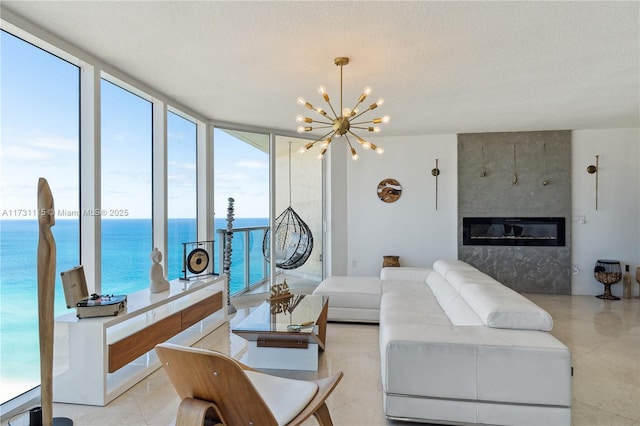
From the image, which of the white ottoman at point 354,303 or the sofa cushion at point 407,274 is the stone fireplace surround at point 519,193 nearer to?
the sofa cushion at point 407,274

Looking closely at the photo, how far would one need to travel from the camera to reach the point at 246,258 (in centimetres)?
575

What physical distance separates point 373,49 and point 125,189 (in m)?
2.62

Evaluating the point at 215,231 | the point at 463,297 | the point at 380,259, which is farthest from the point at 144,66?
the point at 380,259

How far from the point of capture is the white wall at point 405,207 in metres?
6.14

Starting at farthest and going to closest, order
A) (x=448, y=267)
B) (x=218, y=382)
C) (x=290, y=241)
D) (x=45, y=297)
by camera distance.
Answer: (x=290, y=241)
(x=448, y=267)
(x=45, y=297)
(x=218, y=382)

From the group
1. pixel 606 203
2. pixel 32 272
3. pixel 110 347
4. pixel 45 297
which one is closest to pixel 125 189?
pixel 32 272

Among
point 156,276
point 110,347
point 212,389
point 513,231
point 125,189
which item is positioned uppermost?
point 125,189

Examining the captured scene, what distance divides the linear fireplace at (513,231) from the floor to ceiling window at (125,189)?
4.72m

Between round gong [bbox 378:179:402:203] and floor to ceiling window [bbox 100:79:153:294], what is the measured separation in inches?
143

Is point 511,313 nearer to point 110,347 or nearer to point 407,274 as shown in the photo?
point 407,274

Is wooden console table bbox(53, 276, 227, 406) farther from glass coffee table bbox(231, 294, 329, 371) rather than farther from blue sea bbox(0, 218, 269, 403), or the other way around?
glass coffee table bbox(231, 294, 329, 371)

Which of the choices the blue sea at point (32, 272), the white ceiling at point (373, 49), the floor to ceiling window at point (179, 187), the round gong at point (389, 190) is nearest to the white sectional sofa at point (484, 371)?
the white ceiling at point (373, 49)

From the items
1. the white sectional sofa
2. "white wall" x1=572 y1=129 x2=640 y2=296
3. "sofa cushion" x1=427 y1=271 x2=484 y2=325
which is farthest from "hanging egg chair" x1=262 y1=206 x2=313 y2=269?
"white wall" x1=572 y1=129 x2=640 y2=296

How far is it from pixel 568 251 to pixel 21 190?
22.2 feet
